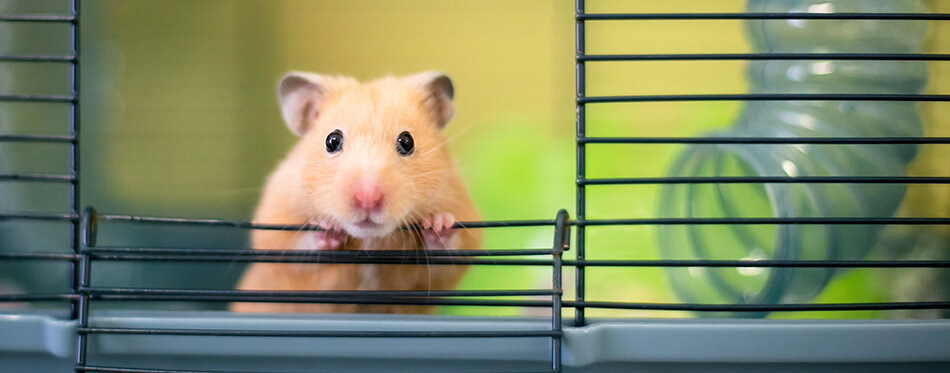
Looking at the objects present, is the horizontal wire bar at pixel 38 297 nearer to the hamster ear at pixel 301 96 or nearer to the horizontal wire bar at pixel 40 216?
the horizontal wire bar at pixel 40 216

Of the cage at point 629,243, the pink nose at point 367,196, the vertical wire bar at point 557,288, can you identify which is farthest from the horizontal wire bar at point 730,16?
the pink nose at point 367,196

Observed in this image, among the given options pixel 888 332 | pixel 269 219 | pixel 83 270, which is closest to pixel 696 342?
pixel 888 332

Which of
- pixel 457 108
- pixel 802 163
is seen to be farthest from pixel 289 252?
pixel 802 163

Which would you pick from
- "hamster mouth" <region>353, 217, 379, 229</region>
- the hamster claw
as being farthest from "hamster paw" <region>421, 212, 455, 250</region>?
"hamster mouth" <region>353, 217, 379, 229</region>

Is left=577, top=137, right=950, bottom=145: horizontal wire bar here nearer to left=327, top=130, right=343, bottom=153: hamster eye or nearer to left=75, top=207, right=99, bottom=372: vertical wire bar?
left=327, top=130, right=343, bottom=153: hamster eye

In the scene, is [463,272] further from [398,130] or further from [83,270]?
[83,270]

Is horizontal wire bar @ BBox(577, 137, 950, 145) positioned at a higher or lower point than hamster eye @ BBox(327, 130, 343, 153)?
lower

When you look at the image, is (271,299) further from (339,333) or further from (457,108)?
(457,108)
